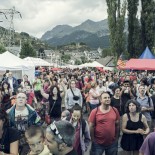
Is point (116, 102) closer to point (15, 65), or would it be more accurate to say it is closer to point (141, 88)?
point (141, 88)

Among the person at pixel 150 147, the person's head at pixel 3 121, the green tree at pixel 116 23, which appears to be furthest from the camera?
the green tree at pixel 116 23

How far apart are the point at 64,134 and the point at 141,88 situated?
545 centimetres

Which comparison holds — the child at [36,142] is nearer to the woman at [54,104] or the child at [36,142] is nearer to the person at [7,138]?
the person at [7,138]

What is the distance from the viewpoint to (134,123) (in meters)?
6.07

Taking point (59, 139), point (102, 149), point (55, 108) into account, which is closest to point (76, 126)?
point (102, 149)

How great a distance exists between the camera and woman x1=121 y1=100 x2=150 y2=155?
605 centimetres

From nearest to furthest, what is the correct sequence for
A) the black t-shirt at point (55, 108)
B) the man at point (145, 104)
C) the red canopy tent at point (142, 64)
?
the man at point (145, 104) → the black t-shirt at point (55, 108) → the red canopy tent at point (142, 64)

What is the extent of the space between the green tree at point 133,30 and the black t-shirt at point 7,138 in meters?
40.8

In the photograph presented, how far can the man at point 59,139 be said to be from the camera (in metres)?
2.91

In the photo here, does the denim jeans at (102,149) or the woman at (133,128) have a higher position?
the woman at (133,128)

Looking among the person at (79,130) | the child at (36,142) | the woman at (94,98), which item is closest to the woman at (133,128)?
the person at (79,130)

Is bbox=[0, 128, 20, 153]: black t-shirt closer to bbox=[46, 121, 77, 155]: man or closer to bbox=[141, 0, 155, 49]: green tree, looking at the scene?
bbox=[46, 121, 77, 155]: man

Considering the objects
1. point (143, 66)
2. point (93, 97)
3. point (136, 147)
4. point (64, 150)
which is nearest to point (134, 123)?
point (136, 147)

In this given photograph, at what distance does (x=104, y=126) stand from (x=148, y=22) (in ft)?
127
